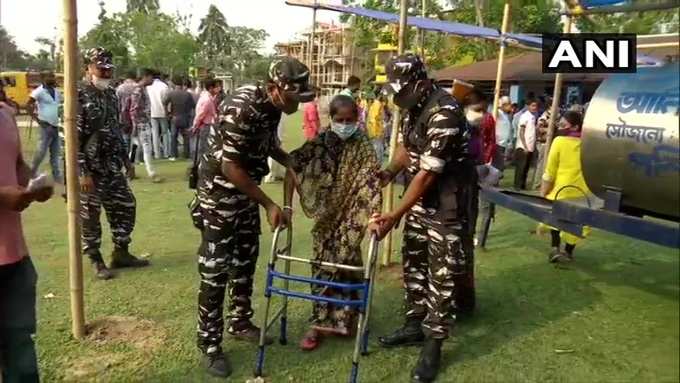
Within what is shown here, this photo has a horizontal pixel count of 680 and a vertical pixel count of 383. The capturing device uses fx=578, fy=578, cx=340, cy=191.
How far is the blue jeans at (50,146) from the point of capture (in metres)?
8.96

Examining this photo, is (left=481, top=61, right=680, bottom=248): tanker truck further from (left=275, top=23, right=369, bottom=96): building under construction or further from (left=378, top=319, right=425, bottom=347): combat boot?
(left=275, top=23, right=369, bottom=96): building under construction

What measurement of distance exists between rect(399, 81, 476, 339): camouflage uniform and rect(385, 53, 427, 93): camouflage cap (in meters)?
0.13

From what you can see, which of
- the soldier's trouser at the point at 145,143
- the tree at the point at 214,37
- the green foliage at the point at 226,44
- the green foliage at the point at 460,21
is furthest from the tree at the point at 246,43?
the soldier's trouser at the point at 145,143

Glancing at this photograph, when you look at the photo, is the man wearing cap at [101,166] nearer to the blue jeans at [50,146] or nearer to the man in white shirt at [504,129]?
the blue jeans at [50,146]

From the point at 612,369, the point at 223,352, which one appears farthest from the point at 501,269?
the point at 223,352

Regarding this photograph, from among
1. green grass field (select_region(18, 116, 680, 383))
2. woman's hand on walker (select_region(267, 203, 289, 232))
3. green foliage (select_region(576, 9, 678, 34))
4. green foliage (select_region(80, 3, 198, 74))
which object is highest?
green foliage (select_region(80, 3, 198, 74))

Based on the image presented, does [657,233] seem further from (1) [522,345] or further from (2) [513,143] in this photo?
(2) [513,143]

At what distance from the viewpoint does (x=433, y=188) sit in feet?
11.2

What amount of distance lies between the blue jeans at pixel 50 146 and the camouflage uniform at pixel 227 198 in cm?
638

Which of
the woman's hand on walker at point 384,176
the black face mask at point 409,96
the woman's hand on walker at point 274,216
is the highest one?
the black face mask at point 409,96

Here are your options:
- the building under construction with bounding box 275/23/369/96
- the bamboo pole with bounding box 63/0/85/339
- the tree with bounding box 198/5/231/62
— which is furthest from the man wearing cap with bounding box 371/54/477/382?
the tree with bounding box 198/5/231/62

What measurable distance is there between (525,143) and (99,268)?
7370 millimetres

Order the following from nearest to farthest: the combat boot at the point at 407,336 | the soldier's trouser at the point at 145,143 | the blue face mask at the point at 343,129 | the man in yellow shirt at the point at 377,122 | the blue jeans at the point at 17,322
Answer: the blue jeans at the point at 17,322, the blue face mask at the point at 343,129, the combat boot at the point at 407,336, the soldier's trouser at the point at 145,143, the man in yellow shirt at the point at 377,122

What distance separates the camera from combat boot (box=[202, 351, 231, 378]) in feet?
11.1
